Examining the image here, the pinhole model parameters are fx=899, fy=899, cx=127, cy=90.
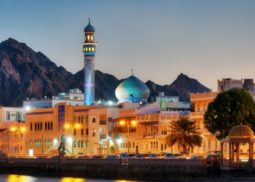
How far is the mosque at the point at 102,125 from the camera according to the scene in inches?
4994

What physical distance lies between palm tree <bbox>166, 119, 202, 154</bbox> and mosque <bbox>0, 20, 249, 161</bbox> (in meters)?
3.75

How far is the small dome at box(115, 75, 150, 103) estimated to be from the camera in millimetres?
154750

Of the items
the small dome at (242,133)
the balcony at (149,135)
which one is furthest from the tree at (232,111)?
the balcony at (149,135)

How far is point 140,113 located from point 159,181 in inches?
1665

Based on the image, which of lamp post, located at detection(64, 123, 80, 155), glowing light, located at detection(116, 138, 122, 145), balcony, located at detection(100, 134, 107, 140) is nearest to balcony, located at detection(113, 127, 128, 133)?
glowing light, located at detection(116, 138, 122, 145)

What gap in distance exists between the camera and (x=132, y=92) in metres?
155

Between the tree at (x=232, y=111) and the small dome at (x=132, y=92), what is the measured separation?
48.4 meters

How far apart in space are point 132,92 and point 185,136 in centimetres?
4230

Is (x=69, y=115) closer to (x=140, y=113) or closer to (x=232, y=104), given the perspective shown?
(x=140, y=113)

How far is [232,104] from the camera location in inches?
4176

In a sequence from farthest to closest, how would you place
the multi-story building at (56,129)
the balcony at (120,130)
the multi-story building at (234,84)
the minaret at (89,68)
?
the minaret at (89,68) < the multi-story building at (56,129) < the balcony at (120,130) < the multi-story building at (234,84)

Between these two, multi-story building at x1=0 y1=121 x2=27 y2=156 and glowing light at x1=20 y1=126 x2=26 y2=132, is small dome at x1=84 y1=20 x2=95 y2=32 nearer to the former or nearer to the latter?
multi-story building at x1=0 y1=121 x2=27 y2=156

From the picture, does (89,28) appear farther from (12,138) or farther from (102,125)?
(102,125)

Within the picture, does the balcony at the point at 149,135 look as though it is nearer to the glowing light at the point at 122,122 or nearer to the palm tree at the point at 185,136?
the glowing light at the point at 122,122
